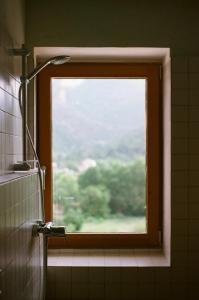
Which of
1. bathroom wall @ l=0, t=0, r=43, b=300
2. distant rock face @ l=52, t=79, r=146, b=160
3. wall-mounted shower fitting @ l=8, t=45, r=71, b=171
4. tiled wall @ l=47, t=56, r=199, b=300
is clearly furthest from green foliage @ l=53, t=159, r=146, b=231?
wall-mounted shower fitting @ l=8, t=45, r=71, b=171

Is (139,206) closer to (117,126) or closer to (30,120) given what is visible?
(117,126)

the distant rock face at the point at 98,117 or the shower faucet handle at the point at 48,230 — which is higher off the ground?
the distant rock face at the point at 98,117

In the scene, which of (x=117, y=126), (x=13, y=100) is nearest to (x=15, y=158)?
(x=13, y=100)

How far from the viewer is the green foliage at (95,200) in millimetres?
2701

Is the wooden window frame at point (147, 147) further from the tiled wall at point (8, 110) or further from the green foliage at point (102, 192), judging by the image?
the tiled wall at point (8, 110)

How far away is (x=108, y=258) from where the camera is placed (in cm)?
245

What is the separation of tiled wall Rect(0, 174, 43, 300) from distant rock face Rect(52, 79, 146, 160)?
0.67m

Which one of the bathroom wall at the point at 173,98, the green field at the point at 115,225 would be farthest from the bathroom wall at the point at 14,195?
the green field at the point at 115,225

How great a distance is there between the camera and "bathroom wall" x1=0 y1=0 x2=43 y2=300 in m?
1.38

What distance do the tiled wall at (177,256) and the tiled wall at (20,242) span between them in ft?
1.03

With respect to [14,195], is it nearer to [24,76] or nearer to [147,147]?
[24,76]

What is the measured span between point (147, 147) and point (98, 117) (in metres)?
0.38

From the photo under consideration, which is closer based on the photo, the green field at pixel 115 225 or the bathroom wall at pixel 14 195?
the bathroom wall at pixel 14 195

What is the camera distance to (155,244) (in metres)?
2.61
